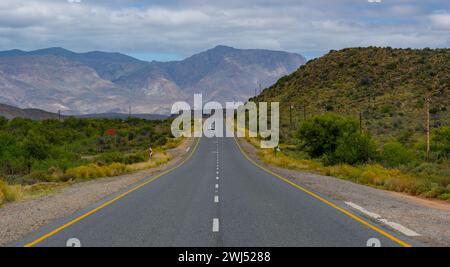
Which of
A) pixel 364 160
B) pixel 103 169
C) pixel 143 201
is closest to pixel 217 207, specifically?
pixel 143 201

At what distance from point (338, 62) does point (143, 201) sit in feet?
385

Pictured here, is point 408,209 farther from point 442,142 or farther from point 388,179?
point 442,142

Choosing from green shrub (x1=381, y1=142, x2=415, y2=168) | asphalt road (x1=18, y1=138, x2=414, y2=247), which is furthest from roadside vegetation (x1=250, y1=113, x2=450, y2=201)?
asphalt road (x1=18, y1=138, x2=414, y2=247)

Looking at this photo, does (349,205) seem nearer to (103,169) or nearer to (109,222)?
(109,222)

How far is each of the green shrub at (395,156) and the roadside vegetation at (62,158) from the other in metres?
15.8

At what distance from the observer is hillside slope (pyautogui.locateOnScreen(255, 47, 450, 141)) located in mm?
79438

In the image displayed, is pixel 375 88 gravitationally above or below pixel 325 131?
above

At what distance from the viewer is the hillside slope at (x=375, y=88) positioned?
79438 mm

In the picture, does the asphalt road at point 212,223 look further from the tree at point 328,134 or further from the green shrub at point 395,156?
the tree at point 328,134

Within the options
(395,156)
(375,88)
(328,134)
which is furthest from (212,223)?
(375,88)

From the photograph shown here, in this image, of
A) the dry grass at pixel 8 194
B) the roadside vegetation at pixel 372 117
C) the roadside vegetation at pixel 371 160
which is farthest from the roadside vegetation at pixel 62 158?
the roadside vegetation at pixel 371 160

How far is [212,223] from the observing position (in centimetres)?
1244

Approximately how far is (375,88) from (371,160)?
68715mm

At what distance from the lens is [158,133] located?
319ft
